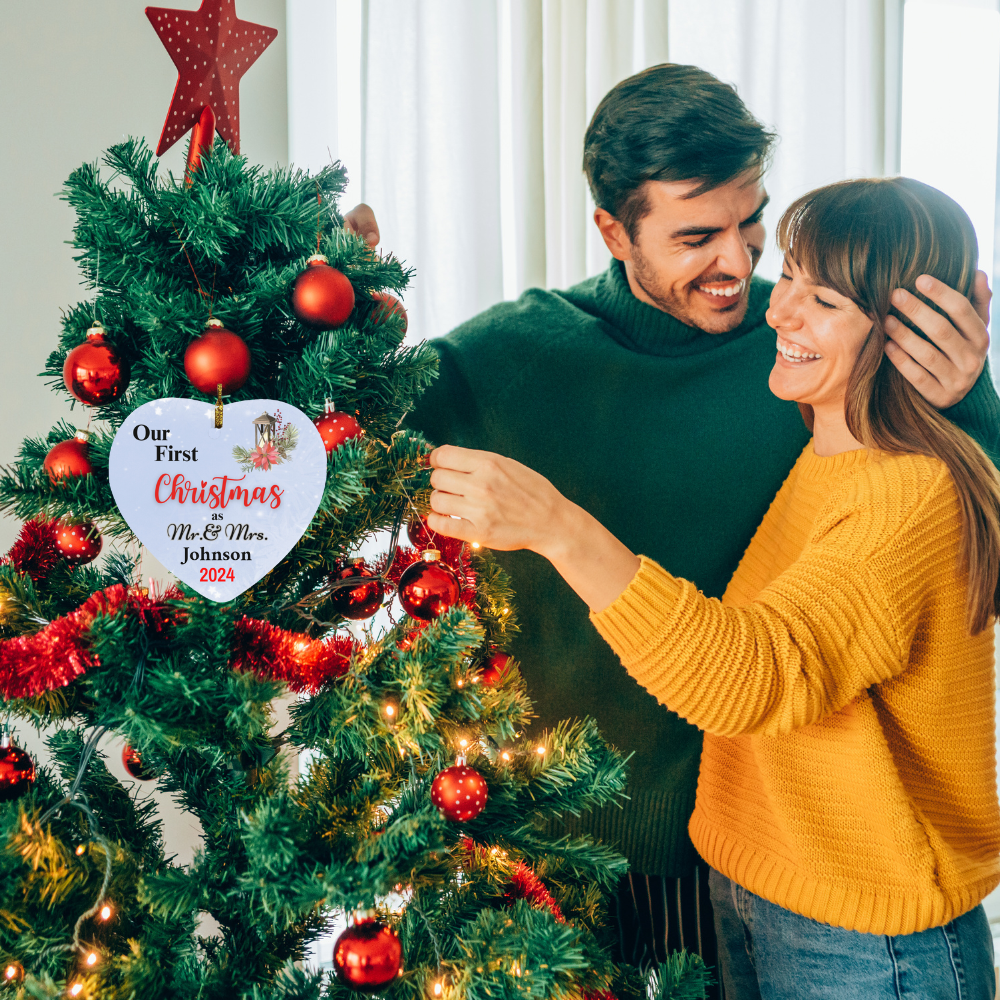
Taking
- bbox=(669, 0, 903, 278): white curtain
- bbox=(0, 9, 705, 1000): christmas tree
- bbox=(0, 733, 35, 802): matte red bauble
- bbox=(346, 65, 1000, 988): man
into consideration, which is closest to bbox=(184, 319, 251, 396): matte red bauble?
bbox=(0, 9, 705, 1000): christmas tree

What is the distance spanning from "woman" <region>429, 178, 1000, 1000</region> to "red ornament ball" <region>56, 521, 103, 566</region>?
0.26 m

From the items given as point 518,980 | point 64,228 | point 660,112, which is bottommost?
point 518,980

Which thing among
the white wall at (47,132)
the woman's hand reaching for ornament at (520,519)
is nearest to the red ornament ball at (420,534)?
the woman's hand reaching for ornament at (520,519)

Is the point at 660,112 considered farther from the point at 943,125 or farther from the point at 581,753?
the point at 943,125

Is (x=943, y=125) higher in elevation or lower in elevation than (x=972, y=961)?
higher

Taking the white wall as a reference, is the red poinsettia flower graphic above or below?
below

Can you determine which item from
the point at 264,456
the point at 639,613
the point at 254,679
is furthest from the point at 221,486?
the point at 639,613

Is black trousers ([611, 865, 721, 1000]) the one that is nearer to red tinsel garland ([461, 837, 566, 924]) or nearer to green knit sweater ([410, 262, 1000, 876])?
green knit sweater ([410, 262, 1000, 876])

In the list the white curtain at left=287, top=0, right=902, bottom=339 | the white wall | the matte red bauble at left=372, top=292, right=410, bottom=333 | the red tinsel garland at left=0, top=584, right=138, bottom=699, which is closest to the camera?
the red tinsel garland at left=0, top=584, right=138, bottom=699

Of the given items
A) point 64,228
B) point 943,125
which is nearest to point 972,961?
point 64,228

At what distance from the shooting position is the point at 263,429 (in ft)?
1.87

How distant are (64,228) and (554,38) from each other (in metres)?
0.87

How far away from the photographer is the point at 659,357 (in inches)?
45.9

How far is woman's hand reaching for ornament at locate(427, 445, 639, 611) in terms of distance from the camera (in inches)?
25.4
